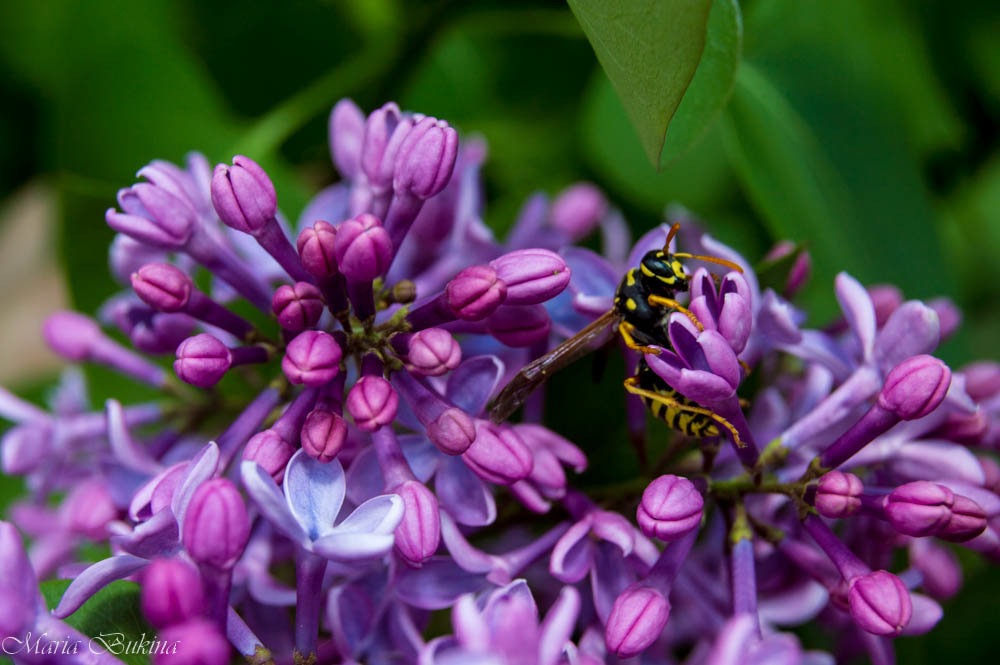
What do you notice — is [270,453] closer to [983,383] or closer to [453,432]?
[453,432]

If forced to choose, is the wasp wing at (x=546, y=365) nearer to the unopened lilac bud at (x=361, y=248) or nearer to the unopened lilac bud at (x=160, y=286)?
the unopened lilac bud at (x=361, y=248)

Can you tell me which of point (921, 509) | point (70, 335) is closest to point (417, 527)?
point (921, 509)

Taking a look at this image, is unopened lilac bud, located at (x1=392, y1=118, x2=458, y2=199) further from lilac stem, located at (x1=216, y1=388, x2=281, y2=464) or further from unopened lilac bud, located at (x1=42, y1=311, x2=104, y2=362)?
unopened lilac bud, located at (x1=42, y1=311, x2=104, y2=362)

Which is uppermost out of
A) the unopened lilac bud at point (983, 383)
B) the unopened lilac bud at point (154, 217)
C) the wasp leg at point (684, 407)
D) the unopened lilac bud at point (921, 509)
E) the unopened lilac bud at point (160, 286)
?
the unopened lilac bud at point (154, 217)

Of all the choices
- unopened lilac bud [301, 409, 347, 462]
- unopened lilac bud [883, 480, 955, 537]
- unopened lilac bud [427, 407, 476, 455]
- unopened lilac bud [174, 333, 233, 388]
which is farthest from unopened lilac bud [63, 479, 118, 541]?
unopened lilac bud [883, 480, 955, 537]

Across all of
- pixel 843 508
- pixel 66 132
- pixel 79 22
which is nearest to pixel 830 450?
pixel 843 508

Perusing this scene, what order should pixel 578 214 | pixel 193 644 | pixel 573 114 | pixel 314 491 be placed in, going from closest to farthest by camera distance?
pixel 193 644, pixel 314 491, pixel 578 214, pixel 573 114

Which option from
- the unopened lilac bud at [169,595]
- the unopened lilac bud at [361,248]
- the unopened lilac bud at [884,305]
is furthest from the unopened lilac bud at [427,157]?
the unopened lilac bud at [884,305]
